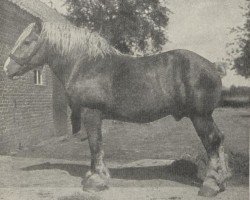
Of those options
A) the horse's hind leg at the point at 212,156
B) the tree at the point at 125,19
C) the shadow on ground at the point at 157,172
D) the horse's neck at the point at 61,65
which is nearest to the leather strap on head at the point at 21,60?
the horse's neck at the point at 61,65

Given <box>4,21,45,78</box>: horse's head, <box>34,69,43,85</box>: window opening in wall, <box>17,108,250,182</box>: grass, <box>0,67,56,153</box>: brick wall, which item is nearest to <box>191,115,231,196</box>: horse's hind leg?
<box>17,108,250,182</box>: grass

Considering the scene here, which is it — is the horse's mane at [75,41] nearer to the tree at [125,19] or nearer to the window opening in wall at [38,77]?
the tree at [125,19]

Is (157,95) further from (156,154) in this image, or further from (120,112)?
(156,154)

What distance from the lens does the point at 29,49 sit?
4812mm

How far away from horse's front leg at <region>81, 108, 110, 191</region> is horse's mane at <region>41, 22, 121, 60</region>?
2.05 ft

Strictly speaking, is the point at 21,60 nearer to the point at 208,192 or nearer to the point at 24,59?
the point at 24,59

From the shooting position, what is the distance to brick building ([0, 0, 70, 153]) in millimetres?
8586

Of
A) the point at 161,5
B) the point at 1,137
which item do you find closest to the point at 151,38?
the point at 161,5

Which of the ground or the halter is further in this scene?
the halter

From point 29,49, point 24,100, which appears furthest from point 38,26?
point 24,100

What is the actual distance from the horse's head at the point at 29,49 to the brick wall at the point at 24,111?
362cm

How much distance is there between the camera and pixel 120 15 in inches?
210

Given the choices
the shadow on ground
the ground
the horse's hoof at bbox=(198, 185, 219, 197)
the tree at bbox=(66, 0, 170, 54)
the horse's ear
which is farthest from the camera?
the shadow on ground

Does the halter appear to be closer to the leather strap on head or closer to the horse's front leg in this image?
the leather strap on head
